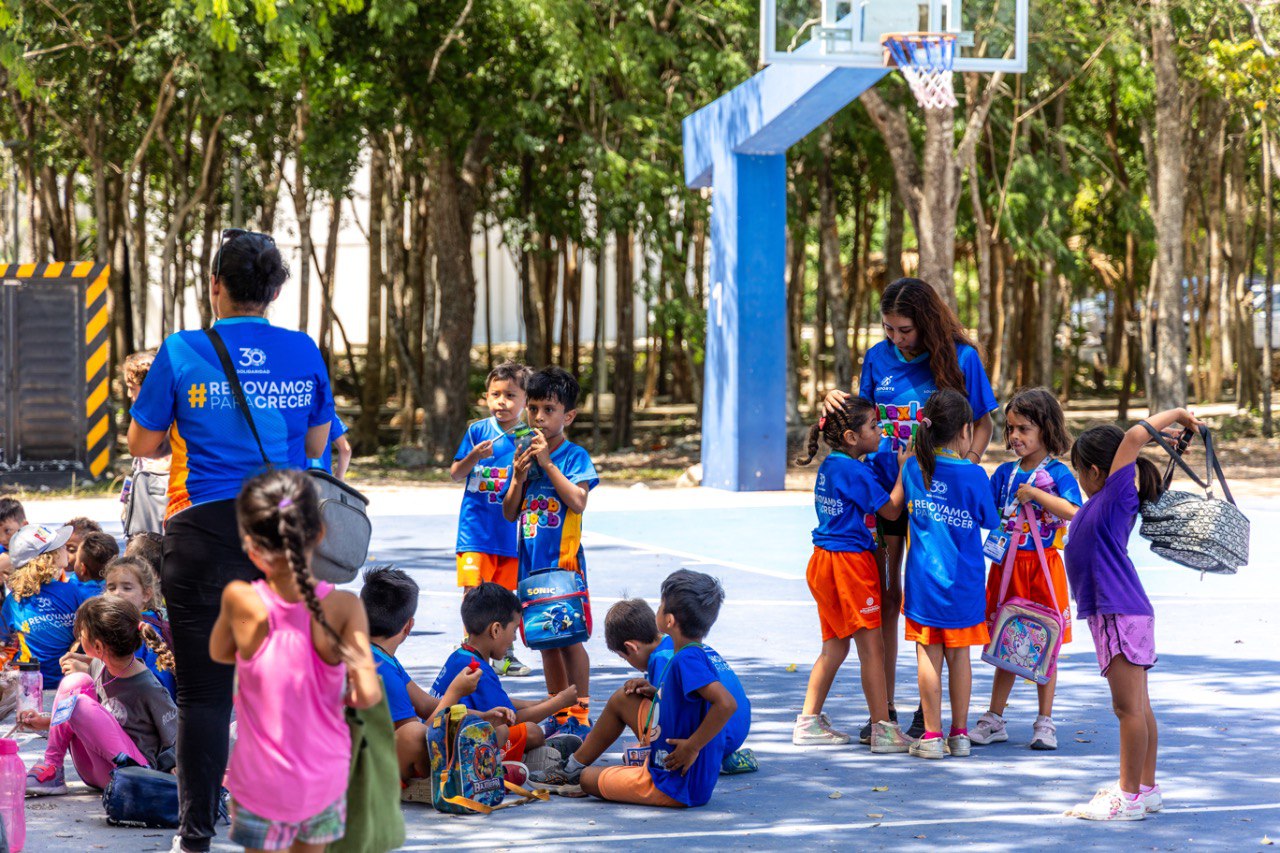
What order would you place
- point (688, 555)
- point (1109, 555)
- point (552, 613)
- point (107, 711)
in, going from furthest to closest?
1. point (688, 555)
2. point (552, 613)
3. point (107, 711)
4. point (1109, 555)

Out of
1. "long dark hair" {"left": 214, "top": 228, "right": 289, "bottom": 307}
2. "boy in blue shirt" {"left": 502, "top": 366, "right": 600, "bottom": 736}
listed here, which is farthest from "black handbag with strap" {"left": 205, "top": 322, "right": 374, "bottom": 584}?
"boy in blue shirt" {"left": 502, "top": 366, "right": 600, "bottom": 736}

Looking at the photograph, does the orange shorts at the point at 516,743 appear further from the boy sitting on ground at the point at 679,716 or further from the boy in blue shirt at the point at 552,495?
the boy in blue shirt at the point at 552,495

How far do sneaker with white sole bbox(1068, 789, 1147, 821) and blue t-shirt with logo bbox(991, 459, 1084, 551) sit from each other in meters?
1.37

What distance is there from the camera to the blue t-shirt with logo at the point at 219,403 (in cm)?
454

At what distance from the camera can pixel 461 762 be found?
17.5ft

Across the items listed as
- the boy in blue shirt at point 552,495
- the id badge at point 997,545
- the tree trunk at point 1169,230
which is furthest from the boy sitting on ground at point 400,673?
the tree trunk at point 1169,230

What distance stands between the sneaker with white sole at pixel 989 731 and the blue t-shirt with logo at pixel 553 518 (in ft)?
5.61

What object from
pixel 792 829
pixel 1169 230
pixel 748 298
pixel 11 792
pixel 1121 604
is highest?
pixel 1169 230

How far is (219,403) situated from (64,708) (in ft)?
5.11

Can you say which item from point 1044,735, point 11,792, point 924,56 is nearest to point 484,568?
point 1044,735

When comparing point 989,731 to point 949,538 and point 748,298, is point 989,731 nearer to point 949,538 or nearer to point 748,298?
point 949,538

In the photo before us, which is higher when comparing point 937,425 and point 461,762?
point 937,425

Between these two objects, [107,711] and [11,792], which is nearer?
[11,792]

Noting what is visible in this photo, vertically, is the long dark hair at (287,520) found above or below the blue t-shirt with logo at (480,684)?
above
